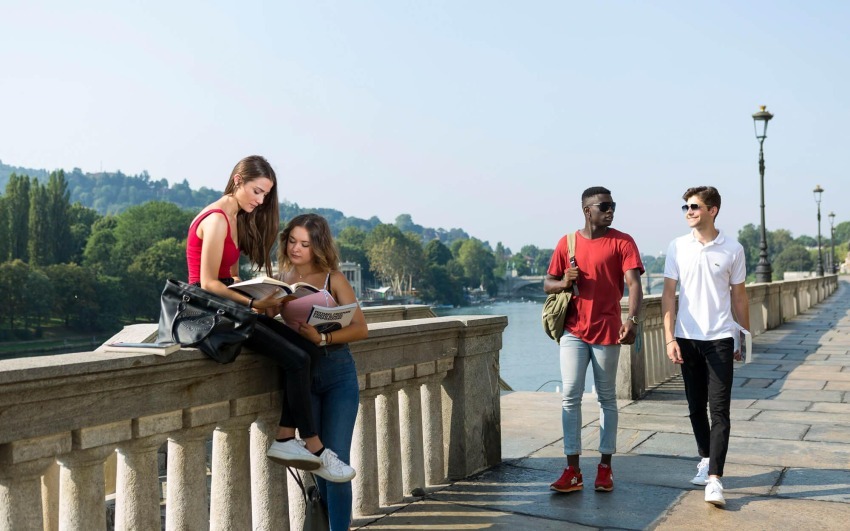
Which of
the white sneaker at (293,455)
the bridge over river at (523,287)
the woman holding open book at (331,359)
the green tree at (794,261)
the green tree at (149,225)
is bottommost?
the bridge over river at (523,287)

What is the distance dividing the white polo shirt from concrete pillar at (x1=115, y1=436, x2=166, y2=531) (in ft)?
9.38

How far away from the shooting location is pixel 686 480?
17.7 feet

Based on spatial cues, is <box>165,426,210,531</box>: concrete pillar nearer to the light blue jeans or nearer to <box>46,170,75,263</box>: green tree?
the light blue jeans

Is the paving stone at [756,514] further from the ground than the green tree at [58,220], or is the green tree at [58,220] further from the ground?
the green tree at [58,220]

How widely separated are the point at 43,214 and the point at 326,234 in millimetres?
98292

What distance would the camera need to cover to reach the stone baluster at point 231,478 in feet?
11.6

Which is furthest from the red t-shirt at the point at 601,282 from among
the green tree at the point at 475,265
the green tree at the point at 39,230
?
the green tree at the point at 475,265

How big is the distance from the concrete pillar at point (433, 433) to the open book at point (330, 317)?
5.43ft

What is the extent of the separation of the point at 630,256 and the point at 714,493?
1.28 meters

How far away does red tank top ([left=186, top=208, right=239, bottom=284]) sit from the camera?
138 inches

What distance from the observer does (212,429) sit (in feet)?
11.4

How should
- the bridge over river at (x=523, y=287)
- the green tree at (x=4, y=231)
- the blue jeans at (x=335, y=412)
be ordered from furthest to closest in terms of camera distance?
the bridge over river at (x=523, y=287) < the green tree at (x=4, y=231) < the blue jeans at (x=335, y=412)

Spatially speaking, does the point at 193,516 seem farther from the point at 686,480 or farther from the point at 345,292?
the point at 686,480

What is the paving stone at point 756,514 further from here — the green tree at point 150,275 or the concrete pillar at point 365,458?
the green tree at point 150,275
